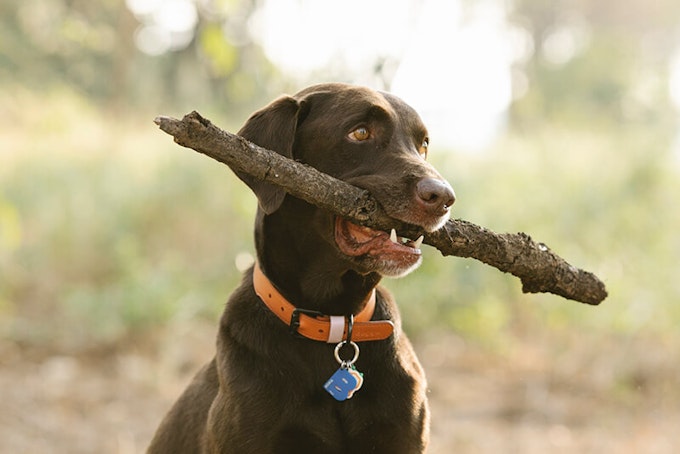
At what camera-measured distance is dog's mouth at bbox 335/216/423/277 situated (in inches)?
114

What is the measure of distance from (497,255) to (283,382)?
85 cm

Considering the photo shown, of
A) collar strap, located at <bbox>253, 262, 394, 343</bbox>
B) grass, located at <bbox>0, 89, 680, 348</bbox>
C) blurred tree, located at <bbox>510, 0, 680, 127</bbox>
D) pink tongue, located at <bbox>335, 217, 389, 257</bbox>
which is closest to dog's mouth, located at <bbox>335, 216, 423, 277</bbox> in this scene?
pink tongue, located at <bbox>335, 217, 389, 257</bbox>

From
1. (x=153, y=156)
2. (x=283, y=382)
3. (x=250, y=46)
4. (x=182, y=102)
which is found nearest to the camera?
(x=283, y=382)

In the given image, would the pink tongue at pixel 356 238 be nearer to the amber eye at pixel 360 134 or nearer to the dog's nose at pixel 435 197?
the dog's nose at pixel 435 197

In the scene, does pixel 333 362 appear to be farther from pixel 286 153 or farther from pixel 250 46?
pixel 250 46

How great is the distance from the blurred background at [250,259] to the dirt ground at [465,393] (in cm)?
2

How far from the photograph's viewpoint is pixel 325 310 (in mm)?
→ 3180

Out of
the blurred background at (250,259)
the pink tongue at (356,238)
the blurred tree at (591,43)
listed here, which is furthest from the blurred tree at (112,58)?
the blurred tree at (591,43)

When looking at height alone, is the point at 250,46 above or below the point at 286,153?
above

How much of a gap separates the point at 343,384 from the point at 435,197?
70cm

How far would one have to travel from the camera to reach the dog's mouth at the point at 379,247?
2.88m

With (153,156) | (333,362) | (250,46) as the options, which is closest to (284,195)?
(333,362)

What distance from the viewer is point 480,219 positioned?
7719 millimetres

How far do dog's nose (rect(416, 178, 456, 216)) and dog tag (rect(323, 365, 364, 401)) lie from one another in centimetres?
63
